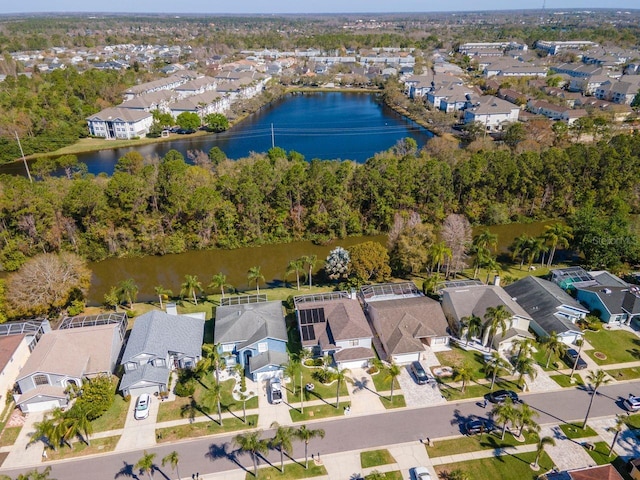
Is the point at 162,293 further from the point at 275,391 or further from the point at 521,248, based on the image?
the point at 521,248

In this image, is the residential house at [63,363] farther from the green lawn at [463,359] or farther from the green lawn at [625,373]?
the green lawn at [625,373]

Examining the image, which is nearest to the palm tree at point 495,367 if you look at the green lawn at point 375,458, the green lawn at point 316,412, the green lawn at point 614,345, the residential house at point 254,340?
the green lawn at point 614,345

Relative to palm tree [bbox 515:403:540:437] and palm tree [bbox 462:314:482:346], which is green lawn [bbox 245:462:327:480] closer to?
palm tree [bbox 515:403:540:437]

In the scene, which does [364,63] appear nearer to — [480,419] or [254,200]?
[254,200]

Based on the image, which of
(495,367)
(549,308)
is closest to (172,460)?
(495,367)

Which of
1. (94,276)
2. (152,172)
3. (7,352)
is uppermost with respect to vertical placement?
(152,172)

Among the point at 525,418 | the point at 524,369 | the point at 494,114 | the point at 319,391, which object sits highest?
the point at 494,114

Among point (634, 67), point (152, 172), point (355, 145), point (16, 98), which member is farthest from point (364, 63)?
point (152, 172)
